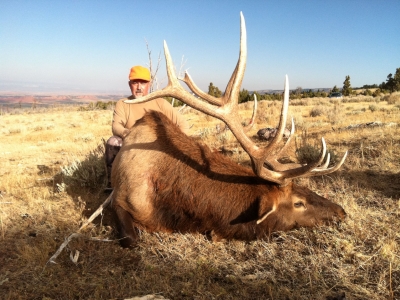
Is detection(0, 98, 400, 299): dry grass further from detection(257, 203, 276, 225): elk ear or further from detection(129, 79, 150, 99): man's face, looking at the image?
detection(129, 79, 150, 99): man's face

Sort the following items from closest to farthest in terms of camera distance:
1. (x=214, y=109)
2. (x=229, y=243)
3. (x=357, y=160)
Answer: (x=214, y=109), (x=229, y=243), (x=357, y=160)

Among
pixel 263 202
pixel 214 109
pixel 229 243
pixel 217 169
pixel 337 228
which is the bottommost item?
pixel 229 243

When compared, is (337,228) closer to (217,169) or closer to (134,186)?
(217,169)

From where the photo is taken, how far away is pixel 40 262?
3.09m

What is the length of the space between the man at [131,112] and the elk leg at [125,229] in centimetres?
153

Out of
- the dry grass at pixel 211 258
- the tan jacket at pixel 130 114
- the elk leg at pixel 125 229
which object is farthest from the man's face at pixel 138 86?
the elk leg at pixel 125 229

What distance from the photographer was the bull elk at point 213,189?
3078 millimetres

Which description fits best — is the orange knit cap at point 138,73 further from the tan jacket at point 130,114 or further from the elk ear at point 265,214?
the elk ear at point 265,214

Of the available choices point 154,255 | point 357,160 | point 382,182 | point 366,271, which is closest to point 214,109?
point 154,255

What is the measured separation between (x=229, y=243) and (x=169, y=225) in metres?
0.75

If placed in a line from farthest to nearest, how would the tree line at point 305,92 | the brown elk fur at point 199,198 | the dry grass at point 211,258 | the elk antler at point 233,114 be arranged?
the tree line at point 305,92, the brown elk fur at point 199,198, the elk antler at point 233,114, the dry grass at point 211,258

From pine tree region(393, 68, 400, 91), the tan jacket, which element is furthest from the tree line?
the tan jacket

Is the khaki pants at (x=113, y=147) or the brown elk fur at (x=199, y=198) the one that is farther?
the khaki pants at (x=113, y=147)

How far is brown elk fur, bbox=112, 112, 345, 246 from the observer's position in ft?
10.6
